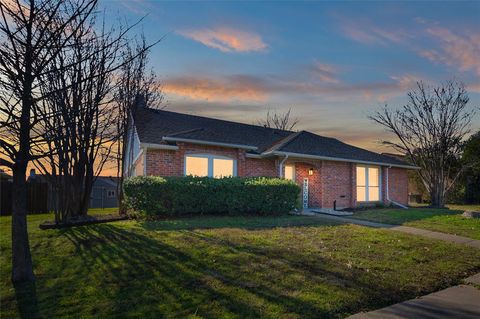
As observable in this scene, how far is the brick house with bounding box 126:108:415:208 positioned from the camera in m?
14.3

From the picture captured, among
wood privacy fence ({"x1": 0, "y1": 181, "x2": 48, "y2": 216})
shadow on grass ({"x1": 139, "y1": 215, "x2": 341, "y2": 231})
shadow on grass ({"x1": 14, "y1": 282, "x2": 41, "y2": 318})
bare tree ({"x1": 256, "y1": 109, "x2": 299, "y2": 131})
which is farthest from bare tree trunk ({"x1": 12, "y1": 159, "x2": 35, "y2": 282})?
bare tree ({"x1": 256, "y1": 109, "x2": 299, "y2": 131})

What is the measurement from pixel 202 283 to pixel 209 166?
34.2ft

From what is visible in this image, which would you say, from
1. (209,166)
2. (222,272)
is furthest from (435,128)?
(222,272)

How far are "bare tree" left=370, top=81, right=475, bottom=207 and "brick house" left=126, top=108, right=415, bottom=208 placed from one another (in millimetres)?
4155

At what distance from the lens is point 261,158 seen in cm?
1697

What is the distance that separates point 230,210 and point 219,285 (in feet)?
24.0

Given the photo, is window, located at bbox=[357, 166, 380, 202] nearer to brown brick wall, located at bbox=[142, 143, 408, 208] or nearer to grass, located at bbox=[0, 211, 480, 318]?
brown brick wall, located at bbox=[142, 143, 408, 208]

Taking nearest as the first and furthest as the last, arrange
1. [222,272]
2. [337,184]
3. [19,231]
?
[19,231] → [222,272] → [337,184]

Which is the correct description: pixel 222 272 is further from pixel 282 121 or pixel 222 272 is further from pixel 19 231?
pixel 282 121

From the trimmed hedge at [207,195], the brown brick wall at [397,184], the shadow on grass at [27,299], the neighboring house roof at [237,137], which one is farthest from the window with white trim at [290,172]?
the shadow on grass at [27,299]

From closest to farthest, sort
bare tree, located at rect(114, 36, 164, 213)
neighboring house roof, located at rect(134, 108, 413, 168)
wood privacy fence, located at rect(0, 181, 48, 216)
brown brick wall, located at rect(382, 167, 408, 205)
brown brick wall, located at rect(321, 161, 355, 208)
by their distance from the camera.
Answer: bare tree, located at rect(114, 36, 164, 213) < neighboring house roof, located at rect(134, 108, 413, 168) < brown brick wall, located at rect(321, 161, 355, 208) < wood privacy fence, located at rect(0, 181, 48, 216) < brown brick wall, located at rect(382, 167, 408, 205)

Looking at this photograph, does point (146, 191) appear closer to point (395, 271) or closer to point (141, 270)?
point (141, 270)

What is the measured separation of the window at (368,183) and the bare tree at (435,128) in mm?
6767

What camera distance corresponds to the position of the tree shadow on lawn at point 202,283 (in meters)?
4.12
